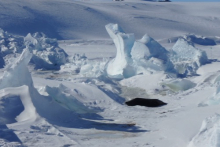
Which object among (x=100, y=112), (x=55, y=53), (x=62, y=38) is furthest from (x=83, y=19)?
(x=100, y=112)

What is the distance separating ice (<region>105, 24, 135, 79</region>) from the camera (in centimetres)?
813

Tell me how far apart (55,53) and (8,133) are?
21.4 feet

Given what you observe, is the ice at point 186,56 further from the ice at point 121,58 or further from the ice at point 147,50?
the ice at point 121,58

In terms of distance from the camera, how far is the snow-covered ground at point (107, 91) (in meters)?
3.89

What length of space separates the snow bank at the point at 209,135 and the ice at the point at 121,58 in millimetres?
4631

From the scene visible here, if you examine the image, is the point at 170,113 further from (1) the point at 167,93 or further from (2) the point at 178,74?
(2) the point at 178,74

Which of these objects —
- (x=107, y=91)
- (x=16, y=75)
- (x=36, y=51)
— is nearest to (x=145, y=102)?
(x=107, y=91)

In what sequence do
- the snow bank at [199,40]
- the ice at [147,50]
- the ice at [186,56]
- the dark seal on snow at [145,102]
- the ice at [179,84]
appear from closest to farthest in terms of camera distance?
the dark seal on snow at [145,102] < the ice at [179,84] < the ice at [147,50] < the ice at [186,56] < the snow bank at [199,40]

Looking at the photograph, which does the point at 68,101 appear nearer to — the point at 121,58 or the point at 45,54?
the point at 121,58

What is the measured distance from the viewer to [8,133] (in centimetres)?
368

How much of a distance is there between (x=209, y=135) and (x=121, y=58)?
5.29m

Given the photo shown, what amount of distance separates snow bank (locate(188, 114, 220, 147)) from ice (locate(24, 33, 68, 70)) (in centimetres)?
656

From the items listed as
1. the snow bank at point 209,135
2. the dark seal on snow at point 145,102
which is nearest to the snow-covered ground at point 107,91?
the snow bank at point 209,135

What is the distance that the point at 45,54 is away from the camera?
9953mm
